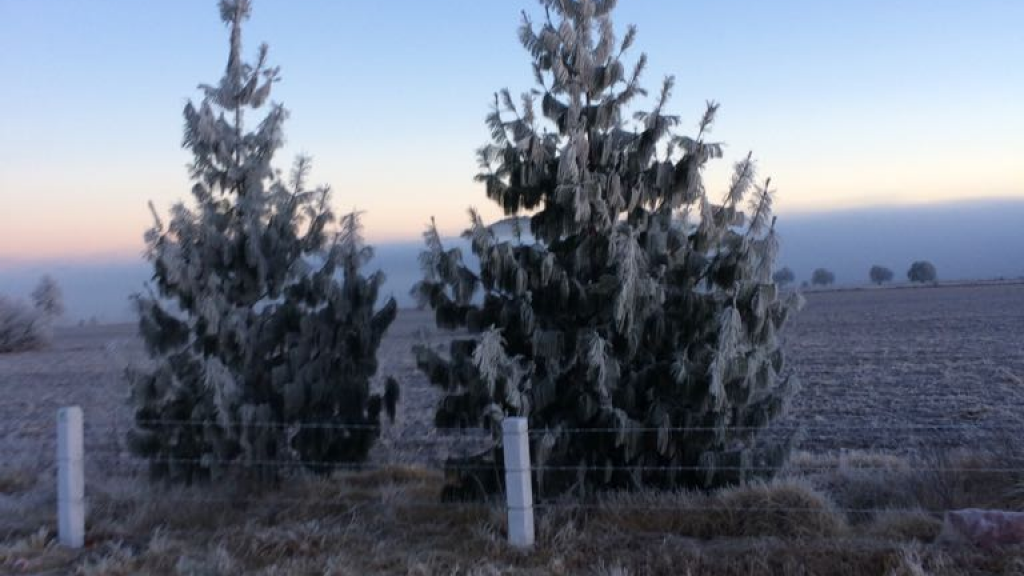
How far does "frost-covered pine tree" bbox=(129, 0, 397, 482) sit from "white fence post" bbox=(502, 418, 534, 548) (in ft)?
10.5

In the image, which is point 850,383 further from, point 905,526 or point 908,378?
point 905,526

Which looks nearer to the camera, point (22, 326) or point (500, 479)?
point (500, 479)

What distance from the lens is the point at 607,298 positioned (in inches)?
345

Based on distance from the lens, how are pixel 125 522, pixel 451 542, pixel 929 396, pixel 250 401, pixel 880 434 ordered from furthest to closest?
pixel 929 396 < pixel 880 434 < pixel 250 401 < pixel 125 522 < pixel 451 542

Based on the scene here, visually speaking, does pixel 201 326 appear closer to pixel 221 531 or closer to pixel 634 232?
pixel 221 531

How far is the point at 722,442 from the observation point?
8820 millimetres

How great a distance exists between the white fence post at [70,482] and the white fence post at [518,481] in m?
3.66

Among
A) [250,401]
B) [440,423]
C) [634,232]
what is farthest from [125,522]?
[634,232]

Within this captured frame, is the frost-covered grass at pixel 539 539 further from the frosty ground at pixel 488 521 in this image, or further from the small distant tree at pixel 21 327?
the small distant tree at pixel 21 327

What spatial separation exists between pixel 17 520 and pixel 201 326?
2551 millimetres

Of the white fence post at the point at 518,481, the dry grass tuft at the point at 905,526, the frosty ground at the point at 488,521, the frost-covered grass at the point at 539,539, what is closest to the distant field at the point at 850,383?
the frosty ground at the point at 488,521

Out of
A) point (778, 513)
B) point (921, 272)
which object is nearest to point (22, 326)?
point (778, 513)

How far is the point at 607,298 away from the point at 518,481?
7.00ft

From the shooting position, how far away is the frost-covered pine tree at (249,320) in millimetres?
10148
